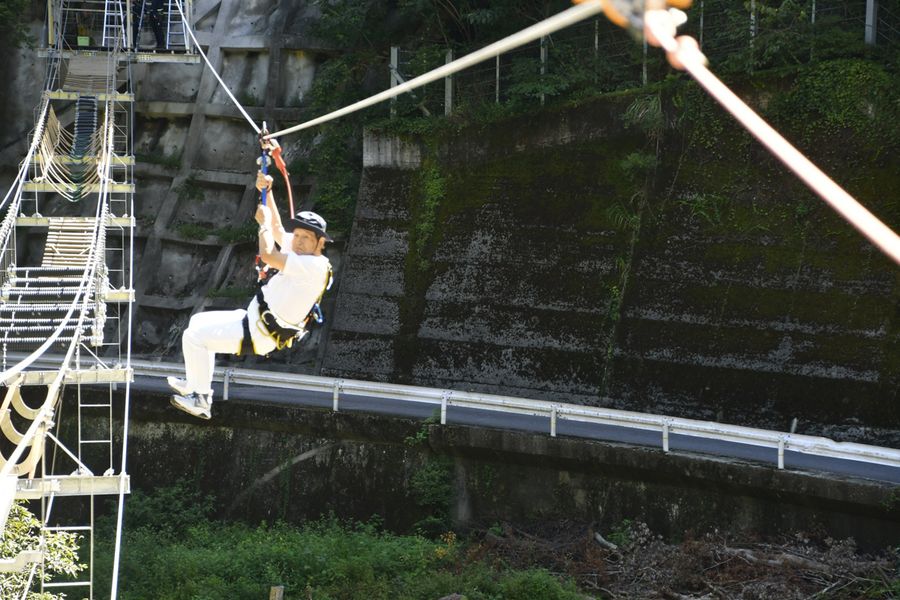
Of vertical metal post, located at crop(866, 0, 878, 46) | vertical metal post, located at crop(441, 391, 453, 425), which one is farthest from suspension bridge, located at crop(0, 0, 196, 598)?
vertical metal post, located at crop(866, 0, 878, 46)

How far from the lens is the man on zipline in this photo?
26.6ft

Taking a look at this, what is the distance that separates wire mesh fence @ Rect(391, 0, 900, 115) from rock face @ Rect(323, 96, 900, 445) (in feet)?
2.12

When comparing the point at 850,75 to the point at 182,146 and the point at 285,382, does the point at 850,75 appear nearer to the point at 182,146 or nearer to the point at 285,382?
the point at 285,382

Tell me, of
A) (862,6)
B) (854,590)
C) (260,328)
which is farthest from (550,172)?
(260,328)

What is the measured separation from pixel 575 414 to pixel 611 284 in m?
3.28

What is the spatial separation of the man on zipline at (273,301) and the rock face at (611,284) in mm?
8355

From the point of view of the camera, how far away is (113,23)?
79.7ft

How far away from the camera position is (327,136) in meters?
21.9

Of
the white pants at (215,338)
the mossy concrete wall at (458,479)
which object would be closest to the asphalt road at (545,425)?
the mossy concrete wall at (458,479)

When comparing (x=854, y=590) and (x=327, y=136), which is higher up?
(x=327, y=136)

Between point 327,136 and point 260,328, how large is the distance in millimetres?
13781

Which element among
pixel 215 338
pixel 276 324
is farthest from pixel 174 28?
pixel 276 324

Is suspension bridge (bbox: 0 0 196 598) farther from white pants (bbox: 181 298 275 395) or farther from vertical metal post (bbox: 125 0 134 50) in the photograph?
white pants (bbox: 181 298 275 395)

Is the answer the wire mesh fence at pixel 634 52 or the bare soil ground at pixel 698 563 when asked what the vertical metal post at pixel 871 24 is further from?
the bare soil ground at pixel 698 563
